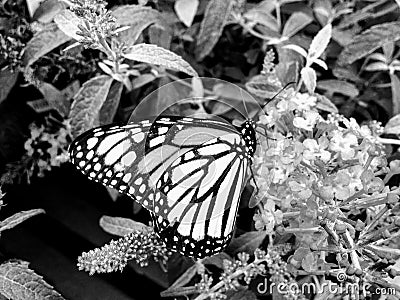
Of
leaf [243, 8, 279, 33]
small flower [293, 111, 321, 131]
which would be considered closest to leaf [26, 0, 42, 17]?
leaf [243, 8, 279, 33]

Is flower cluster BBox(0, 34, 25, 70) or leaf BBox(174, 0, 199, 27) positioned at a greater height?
leaf BBox(174, 0, 199, 27)

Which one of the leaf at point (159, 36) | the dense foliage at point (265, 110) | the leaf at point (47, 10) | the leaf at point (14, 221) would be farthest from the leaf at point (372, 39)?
the leaf at point (14, 221)

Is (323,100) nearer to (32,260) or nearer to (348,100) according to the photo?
(348,100)

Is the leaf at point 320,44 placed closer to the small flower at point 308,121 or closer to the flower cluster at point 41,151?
the small flower at point 308,121

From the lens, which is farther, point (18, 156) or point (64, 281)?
point (18, 156)

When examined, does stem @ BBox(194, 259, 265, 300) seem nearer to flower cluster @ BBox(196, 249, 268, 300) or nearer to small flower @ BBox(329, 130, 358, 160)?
flower cluster @ BBox(196, 249, 268, 300)

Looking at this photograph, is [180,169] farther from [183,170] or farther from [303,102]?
[303,102]

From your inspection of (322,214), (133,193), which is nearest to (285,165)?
(322,214)
